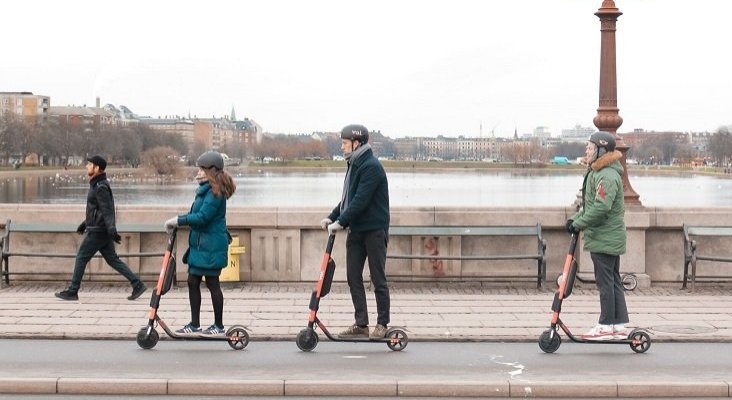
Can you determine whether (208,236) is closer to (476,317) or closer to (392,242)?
(476,317)

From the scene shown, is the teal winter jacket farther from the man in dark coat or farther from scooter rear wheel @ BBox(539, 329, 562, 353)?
scooter rear wheel @ BBox(539, 329, 562, 353)

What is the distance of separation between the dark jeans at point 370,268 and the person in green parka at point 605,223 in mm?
1527

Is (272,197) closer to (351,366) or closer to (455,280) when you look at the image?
(455,280)

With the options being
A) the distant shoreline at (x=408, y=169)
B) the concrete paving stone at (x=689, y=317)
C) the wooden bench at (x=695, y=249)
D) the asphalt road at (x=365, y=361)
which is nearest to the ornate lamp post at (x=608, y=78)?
the wooden bench at (x=695, y=249)

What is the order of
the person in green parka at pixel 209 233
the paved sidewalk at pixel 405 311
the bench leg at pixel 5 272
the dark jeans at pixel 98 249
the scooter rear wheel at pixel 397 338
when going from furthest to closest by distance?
the bench leg at pixel 5 272 < the dark jeans at pixel 98 249 < the paved sidewalk at pixel 405 311 < the person in green parka at pixel 209 233 < the scooter rear wheel at pixel 397 338

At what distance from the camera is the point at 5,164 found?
148 meters

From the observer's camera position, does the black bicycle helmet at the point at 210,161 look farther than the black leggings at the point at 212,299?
No

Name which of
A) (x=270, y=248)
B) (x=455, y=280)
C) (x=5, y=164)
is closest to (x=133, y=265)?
(x=270, y=248)

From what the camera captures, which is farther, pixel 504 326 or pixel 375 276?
pixel 504 326

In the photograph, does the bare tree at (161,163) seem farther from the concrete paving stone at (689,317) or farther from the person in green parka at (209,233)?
A: the person in green parka at (209,233)

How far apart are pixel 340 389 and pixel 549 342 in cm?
202

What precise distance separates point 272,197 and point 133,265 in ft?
189

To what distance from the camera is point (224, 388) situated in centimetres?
739

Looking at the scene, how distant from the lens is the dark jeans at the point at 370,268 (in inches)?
352
